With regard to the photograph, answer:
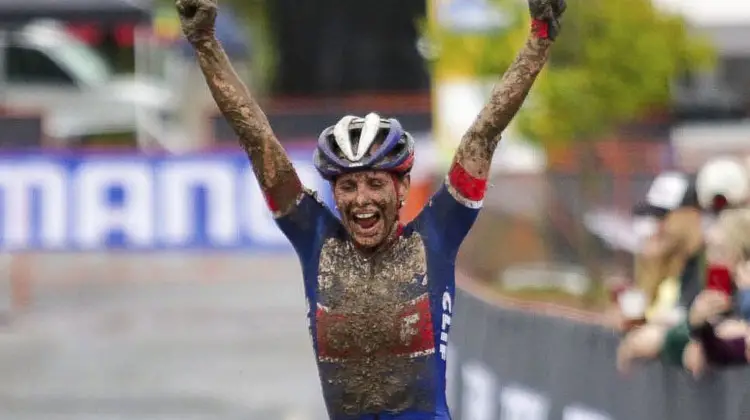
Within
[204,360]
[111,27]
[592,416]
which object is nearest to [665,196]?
[592,416]

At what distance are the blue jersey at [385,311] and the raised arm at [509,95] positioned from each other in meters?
0.12

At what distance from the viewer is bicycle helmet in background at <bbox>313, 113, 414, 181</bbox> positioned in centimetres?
502

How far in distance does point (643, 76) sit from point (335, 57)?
32.0ft

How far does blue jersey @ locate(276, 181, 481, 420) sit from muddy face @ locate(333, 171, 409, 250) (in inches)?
5.4

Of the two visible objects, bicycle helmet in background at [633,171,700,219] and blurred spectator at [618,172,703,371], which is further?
bicycle helmet in background at [633,171,700,219]

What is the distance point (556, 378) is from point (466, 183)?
13.7ft

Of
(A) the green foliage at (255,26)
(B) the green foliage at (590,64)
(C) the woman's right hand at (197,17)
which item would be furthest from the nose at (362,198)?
(A) the green foliage at (255,26)

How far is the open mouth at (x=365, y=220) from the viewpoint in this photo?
16.5ft

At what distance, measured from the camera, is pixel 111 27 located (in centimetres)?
3538

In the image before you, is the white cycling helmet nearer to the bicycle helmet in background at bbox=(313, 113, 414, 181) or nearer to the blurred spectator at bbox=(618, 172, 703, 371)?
the blurred spectator at bbox=(618, 172, 703, 371)

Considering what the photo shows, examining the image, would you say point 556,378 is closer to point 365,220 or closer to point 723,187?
point 723,187

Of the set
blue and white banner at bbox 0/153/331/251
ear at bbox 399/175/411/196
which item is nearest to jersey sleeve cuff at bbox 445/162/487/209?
ear at bbox 399/175/411/196

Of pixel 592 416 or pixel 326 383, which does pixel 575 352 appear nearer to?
pixel 592 416

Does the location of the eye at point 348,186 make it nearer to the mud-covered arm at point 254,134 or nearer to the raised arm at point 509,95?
the mud-covered arm at point 254,134
